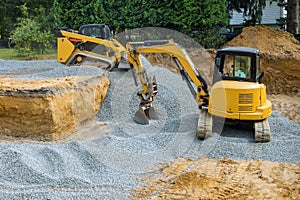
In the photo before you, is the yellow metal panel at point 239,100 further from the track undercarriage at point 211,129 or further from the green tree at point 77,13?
the green tree at point 77,13

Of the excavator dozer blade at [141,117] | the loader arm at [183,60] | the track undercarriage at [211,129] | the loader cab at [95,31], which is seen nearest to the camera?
the track undercarriage at [211,129]

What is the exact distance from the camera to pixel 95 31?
10.3 metres

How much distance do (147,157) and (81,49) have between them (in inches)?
173

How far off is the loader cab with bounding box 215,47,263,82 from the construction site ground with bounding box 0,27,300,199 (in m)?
1.01

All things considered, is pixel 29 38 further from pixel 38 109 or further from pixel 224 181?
pixel 224 181

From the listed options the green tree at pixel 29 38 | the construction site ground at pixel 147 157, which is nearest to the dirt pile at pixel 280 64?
the construction site ground at pixel 147 157

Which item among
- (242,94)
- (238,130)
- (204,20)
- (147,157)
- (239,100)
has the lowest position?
(238,130)

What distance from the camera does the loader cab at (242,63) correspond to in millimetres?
7000

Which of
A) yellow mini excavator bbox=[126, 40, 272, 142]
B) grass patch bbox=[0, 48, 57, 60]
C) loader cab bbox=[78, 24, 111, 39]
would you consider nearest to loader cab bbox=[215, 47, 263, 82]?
yellow mini excavator bbox=[126, 40, 272, 142]

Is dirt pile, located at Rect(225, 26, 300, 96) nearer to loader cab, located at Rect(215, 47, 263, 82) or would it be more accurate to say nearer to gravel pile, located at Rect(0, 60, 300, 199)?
gravel pile, located at Rect(0, 60, 300, 199)

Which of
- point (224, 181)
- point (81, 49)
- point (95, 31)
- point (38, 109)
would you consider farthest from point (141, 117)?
point (95, 31)

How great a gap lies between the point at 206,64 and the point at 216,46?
70.1 inches

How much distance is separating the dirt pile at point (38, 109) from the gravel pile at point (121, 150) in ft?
1.13

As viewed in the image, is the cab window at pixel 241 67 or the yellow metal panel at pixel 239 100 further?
the cab window at pixel 241 67
